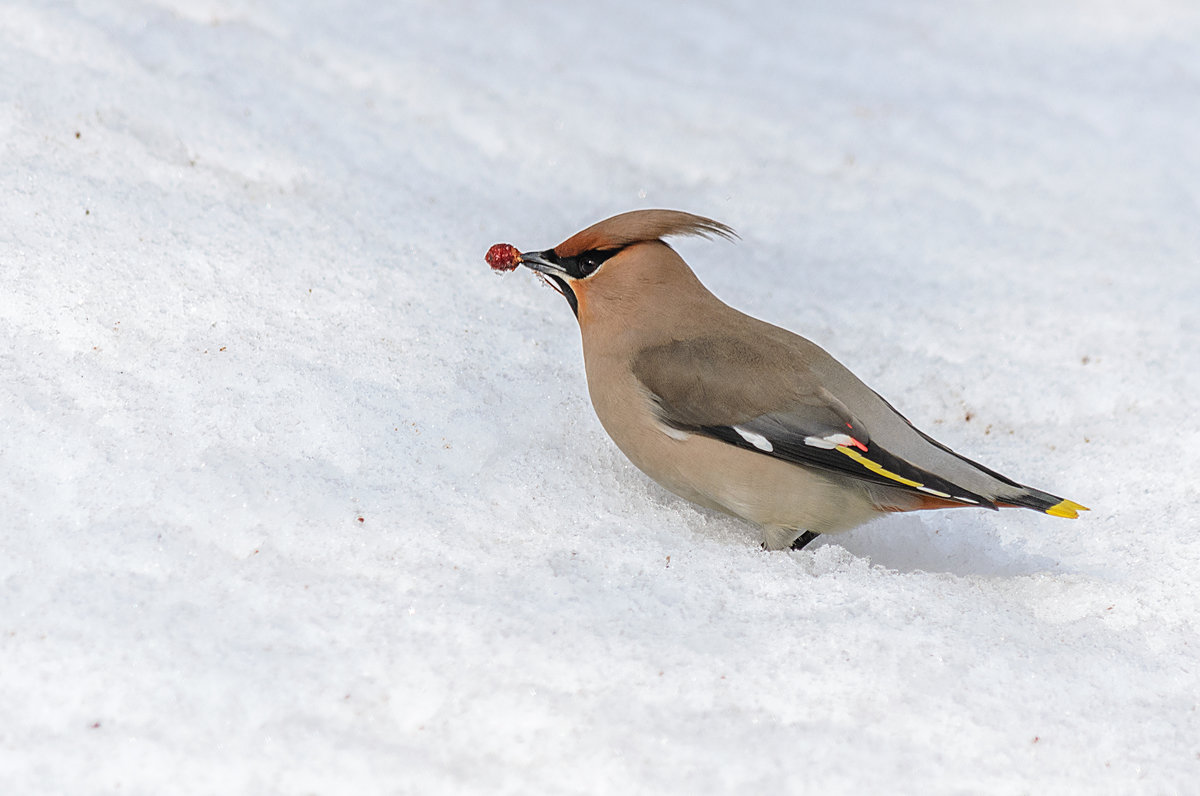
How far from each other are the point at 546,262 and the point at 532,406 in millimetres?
425

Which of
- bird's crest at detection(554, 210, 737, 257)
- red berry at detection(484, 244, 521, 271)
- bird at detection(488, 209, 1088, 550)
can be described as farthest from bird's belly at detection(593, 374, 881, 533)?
red berry at detection(484, 244, 521, 271)

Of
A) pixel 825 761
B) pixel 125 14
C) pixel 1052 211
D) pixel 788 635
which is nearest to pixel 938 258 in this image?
pixel 1052 211

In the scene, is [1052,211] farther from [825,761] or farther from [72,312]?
[72,312]

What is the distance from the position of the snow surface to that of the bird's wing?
0.76 feet

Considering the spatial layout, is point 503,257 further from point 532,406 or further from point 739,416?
point 739,416

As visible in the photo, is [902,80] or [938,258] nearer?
[938,258]

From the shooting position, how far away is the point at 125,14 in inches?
178

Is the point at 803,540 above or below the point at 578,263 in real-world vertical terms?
below

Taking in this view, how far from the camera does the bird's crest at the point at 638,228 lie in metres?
3.02

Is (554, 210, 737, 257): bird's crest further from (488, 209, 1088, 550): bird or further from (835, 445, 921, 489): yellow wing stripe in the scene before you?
(835, 445, 921, 489): yellow wing stripe

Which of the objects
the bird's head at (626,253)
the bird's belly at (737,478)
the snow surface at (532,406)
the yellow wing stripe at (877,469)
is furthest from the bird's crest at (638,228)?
the yellow wing stripe at (877,469)

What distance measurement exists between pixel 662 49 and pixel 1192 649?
3.86m

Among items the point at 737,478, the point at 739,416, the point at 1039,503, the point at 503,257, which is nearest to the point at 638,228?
the point at 503,257

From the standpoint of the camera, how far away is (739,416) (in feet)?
9.23
